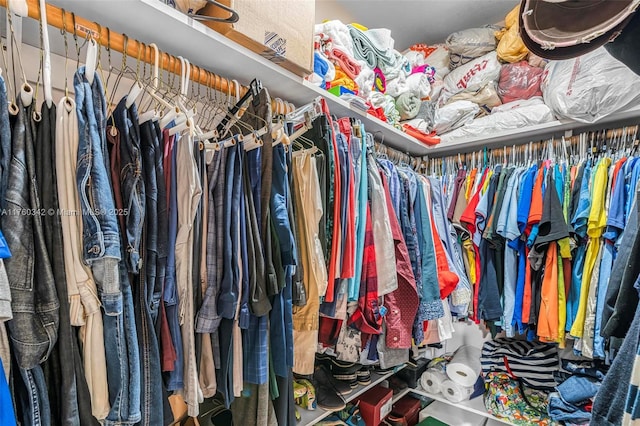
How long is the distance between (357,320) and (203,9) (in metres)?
1.08

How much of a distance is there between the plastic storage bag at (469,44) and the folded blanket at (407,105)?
58cm

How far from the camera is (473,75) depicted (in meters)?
1.99

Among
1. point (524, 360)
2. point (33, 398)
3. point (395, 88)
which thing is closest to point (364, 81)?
point (395, 88)

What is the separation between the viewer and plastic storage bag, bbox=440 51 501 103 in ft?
6.32

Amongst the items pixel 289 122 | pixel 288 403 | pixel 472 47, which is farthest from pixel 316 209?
pixel 472 47

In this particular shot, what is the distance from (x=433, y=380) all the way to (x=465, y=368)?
0.19 metres

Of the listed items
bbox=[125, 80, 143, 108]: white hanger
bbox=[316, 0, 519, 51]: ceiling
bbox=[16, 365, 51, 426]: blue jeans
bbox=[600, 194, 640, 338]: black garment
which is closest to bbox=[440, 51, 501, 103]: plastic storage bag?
bbox=[316, 0, 519, 51]: ceiling

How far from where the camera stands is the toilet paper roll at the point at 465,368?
1771 mm

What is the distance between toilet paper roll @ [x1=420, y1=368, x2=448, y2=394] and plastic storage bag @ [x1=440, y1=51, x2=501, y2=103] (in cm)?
168

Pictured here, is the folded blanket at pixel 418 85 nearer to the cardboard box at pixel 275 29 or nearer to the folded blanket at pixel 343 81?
the folded blanket at pixel 343 81

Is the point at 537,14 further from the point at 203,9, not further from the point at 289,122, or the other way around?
the point at 203,9

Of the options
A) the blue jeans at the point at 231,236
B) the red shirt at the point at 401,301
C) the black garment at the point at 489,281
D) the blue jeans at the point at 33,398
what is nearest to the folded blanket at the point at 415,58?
the black garment at the point at 489,281

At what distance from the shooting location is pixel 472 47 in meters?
2.05

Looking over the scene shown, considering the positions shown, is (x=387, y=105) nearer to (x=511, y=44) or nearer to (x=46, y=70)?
(x=511, y=44)
